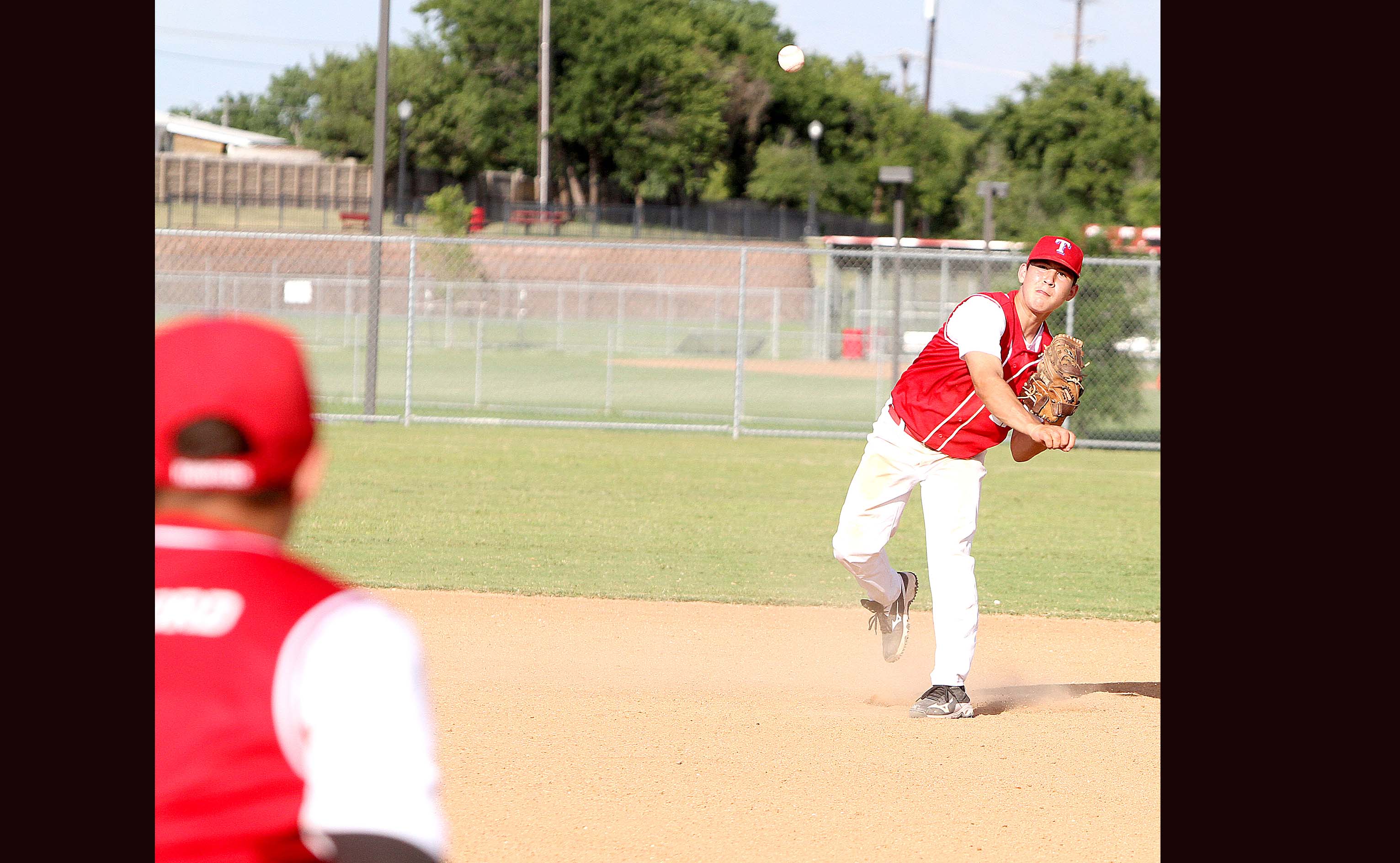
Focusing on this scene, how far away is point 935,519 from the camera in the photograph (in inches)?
236

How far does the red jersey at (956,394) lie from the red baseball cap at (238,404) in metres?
4.61

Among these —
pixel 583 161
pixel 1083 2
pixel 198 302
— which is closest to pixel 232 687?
pixel 198 302

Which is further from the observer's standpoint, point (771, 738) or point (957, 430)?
point (957, 430)

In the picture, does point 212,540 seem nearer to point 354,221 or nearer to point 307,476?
point 307,476

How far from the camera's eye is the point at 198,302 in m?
30.5

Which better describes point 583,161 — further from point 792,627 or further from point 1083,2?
point 792,627

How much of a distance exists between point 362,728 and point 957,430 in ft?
15.5

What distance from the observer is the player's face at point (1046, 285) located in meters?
5.82

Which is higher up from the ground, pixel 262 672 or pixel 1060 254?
pixel 1060 254

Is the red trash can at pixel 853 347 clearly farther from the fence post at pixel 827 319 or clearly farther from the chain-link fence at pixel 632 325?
the fence post at pixel 827 319

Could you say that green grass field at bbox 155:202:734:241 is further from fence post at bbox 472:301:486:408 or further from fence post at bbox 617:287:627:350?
fence post at bbox 472:301:486:408

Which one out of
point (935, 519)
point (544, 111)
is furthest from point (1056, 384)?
point (544, 111)

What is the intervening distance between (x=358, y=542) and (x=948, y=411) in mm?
5629

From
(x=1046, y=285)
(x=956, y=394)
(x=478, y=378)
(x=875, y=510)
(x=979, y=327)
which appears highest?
(x=1046, y=285)
